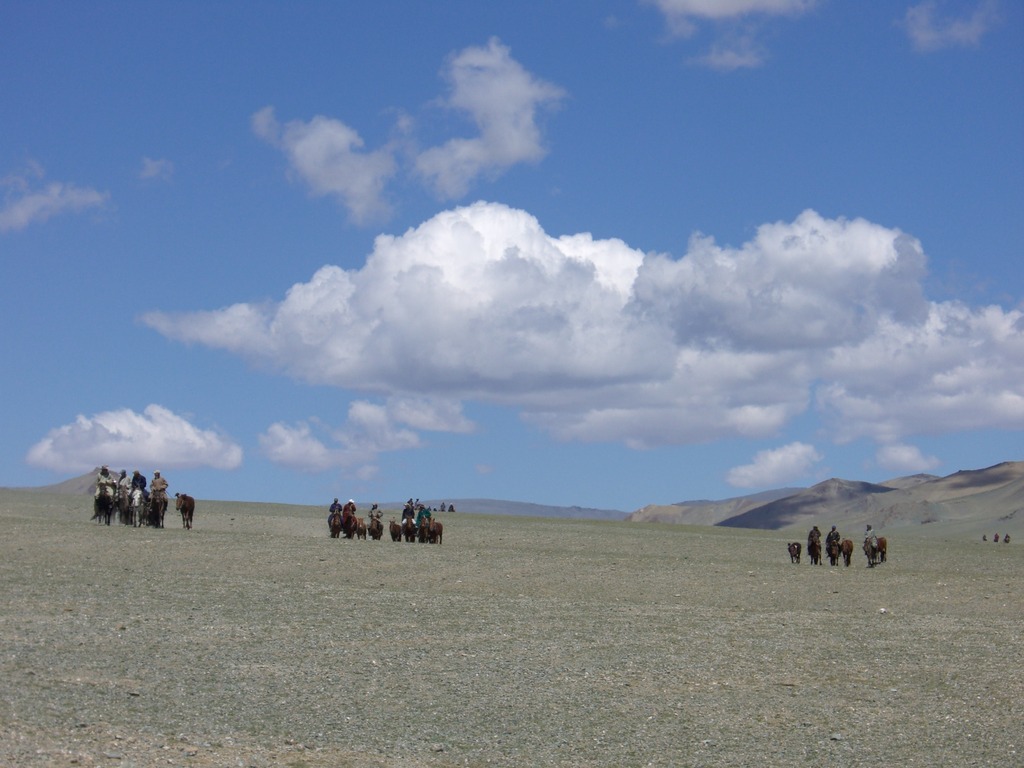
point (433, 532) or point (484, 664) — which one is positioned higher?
point (433, 532)

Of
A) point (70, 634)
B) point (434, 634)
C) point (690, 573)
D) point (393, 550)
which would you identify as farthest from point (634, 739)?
point (393, 550)

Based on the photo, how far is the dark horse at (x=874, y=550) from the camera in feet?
111

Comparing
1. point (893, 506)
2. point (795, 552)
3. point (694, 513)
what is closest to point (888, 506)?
point (893, 506)

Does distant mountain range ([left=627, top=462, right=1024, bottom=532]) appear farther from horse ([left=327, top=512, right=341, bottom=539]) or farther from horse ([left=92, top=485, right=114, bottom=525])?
horse ([left=92, top=485, right=114, bottom=525])

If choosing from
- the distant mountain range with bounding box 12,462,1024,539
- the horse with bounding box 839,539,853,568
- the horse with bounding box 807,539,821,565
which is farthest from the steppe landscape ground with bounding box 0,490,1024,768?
the distant mountain range with bounding box 12,462,1024,539

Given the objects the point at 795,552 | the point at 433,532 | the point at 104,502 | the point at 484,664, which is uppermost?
the point at 104,502

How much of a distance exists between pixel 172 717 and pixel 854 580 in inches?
760

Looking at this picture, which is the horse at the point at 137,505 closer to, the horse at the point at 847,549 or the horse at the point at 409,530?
the horse at the point at 409,530

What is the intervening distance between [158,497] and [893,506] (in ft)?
300

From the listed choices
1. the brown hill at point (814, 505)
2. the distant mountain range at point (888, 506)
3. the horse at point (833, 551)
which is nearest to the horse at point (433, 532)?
the horse at point (833, 551)

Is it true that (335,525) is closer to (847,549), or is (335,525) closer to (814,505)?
(847,549)

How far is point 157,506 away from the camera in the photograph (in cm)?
3434

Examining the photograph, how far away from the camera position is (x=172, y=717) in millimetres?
11969

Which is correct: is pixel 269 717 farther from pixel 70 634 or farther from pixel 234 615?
pixel 234 615
